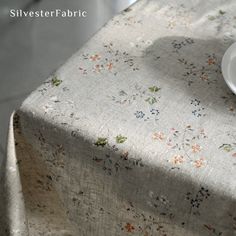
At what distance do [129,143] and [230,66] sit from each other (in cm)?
25

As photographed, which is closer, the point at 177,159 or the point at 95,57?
the point at 177,159

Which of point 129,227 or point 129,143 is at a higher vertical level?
point 129,143

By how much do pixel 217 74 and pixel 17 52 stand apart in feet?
4.16

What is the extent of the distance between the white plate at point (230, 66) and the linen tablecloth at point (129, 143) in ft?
0.07

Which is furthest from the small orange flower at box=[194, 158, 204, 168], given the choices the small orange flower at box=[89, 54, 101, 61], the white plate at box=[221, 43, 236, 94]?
the small orange flower at box=[89, 54, 101, 61]

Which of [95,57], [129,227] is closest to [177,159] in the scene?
[129,227]

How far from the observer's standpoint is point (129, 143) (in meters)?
0.74

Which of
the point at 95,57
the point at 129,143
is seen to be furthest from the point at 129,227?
the point at 95,57

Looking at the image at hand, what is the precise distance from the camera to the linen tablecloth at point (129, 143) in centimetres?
72

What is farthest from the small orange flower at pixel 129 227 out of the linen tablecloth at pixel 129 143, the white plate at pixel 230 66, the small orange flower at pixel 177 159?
the white plate at pixel 230 66

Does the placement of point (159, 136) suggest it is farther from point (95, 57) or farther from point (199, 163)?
point (95, 57)

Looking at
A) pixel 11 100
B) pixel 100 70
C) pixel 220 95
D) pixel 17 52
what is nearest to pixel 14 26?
pixel 17 52

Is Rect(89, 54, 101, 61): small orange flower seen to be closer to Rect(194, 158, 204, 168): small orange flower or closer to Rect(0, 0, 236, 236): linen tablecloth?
Rect(0, 0, 236, 236): linen tablecloth

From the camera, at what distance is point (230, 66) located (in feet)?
2.80
